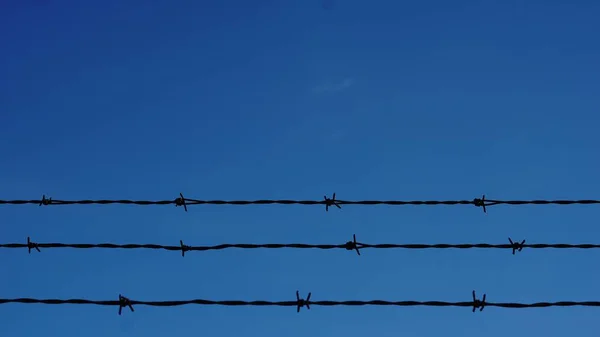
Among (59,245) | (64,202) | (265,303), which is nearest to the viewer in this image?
→ (265,303)

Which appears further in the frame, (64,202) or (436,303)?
(64,202)

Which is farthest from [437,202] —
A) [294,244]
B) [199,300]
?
[199,300]

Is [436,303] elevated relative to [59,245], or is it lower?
lower

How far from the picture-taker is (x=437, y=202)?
647cm

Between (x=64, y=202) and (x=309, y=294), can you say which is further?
(x=64, y=202)

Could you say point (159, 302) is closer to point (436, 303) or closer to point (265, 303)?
point (265, 303)

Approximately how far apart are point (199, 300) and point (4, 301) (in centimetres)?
166

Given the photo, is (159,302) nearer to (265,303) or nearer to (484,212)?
(265,303)

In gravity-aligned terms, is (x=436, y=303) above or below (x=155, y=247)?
below

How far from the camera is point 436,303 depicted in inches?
236

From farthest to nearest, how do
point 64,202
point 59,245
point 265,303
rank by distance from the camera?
point 64,202 → point 59,245 → point 265,303

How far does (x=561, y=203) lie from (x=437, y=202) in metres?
1.13

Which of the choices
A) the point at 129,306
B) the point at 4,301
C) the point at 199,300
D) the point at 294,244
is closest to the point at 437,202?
the point at 294,244

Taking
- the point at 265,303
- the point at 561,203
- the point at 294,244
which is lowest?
the point at 265,303
